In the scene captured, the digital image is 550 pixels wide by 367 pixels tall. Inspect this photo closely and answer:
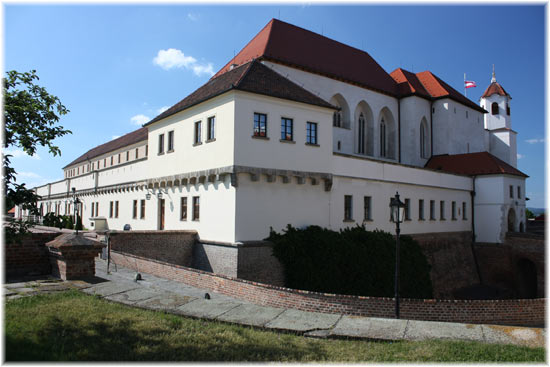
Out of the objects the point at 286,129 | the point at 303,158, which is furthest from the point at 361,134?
the point at 286,129

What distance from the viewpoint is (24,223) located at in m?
8.05

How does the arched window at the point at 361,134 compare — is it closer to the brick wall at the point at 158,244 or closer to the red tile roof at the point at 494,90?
the brick wall at the point at 158,244

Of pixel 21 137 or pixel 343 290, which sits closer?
pixel 21 137

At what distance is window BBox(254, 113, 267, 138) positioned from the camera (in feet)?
66.1

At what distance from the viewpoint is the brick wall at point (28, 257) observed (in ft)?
34.4

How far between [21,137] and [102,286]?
12.7 feet

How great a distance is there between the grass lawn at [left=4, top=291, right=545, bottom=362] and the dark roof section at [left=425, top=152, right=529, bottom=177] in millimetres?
31461

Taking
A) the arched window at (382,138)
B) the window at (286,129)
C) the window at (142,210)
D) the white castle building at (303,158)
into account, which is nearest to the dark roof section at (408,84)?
the white castle building at (303,158)

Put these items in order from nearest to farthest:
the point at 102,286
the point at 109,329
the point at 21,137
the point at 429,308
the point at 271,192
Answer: the point at 109,329
the point at 21,137
the point at 102,286
the point at 429,308
the point at 271,192

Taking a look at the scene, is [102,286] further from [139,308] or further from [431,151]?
[431,151]

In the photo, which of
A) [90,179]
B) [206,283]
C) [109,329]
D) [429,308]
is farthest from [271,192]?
[90,179]

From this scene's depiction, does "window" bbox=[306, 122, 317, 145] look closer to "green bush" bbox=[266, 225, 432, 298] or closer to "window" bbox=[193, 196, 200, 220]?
"green bush" bbox=[266, 225, 432, 298]

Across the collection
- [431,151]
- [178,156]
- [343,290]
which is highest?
[431,151]

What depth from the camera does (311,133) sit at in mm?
22109
